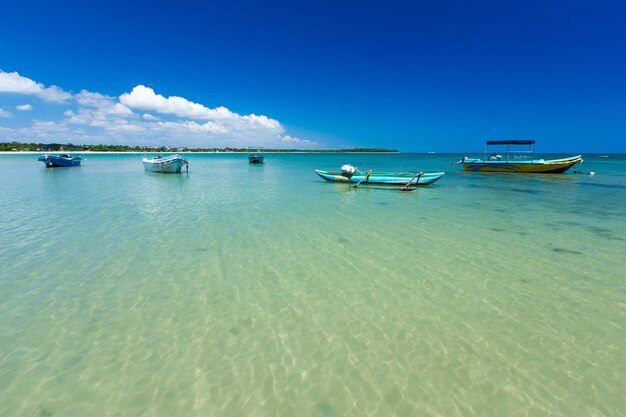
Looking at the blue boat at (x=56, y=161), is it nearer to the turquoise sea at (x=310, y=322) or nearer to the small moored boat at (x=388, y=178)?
the turquoise sea at (x=310, y=322)

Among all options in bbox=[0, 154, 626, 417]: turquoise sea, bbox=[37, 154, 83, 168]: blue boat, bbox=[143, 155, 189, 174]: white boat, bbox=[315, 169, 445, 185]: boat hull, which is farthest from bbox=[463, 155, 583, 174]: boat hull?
bbox=[37, 154, 83, 168]: blue boat

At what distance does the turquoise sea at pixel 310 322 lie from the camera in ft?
11.6

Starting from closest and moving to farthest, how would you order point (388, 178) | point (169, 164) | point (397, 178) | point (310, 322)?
1. point (310, 322)
2. point (397, 178)
3. point (388, 178)
4. point (169, 164)

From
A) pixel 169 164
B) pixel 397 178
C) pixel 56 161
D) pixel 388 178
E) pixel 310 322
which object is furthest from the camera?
pixel 56 161

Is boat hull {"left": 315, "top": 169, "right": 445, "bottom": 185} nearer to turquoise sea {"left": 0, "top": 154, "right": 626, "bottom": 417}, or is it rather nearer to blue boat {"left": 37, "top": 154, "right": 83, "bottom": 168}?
turquoise sea {"left": 0, "top": 154, "right": 626, "bottom": 417}

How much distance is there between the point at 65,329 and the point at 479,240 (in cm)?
1124

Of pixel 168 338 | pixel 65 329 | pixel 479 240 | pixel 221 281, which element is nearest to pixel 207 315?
pixel 168 338

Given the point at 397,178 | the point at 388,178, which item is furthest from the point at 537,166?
the point at 388,178

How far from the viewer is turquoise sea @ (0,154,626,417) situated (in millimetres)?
3549

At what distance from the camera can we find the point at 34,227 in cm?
1073

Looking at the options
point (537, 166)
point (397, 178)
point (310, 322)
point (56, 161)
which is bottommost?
point (310, 322)

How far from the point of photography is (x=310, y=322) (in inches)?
200

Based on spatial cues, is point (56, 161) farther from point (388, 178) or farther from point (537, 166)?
point (537, 166)

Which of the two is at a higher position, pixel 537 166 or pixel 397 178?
pixel 537 166
